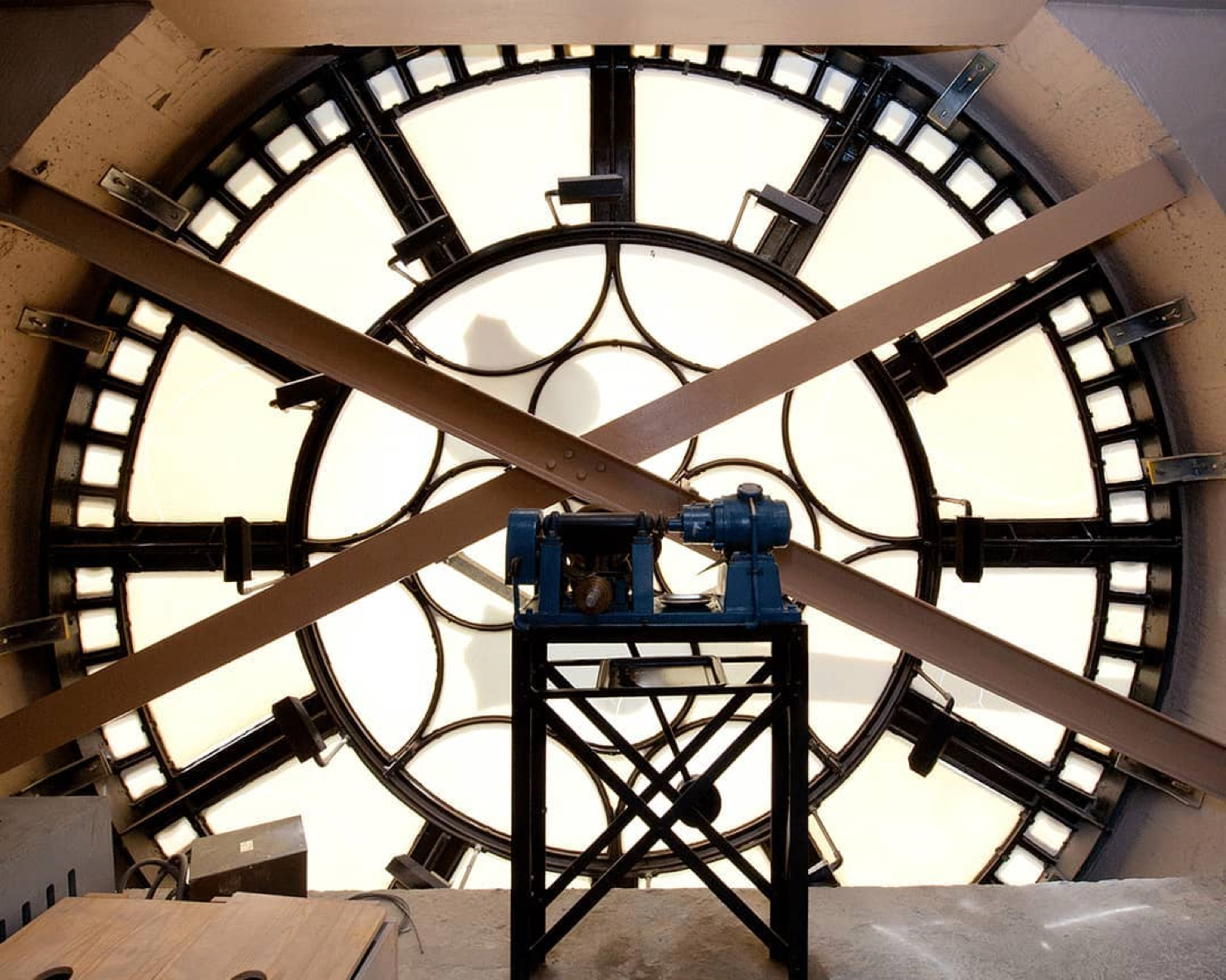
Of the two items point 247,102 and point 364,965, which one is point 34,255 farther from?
point 364,965

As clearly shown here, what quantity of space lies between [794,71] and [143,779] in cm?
422

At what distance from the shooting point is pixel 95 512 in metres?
3.02

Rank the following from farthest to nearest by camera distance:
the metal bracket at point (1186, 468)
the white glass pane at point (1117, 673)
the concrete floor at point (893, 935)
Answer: the white glass pane at point (1117, 673)
the metal bracket at point (1186, 468)
the concrete floor at point (893, 935)

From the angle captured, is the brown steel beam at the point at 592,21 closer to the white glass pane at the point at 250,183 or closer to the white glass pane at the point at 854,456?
the white glass pane at the point at 250,183

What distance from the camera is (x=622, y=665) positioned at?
7.59ft

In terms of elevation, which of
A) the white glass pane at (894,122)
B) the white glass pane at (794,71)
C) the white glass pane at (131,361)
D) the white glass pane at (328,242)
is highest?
the white glass pane at (794,71)

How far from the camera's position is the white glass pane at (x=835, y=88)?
9.64 ft

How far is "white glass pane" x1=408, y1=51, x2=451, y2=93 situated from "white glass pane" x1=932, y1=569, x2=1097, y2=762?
3095 millimetres

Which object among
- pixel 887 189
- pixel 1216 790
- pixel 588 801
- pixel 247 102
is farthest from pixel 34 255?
pixel 1216 790

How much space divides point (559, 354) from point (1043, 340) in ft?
6.93

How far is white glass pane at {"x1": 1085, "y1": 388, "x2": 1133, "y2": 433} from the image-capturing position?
9.79 feet

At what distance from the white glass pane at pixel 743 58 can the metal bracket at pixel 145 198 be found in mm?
2391

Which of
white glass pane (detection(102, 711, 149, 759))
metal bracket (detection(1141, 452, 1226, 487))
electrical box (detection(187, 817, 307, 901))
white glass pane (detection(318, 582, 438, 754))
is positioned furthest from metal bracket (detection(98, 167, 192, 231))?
metal bracket (detection(1141, 452, 1226, 487))

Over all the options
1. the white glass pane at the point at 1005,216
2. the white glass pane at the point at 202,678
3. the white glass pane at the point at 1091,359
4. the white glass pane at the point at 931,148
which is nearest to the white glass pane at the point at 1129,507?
the white glass pane at the point at 1091,359
